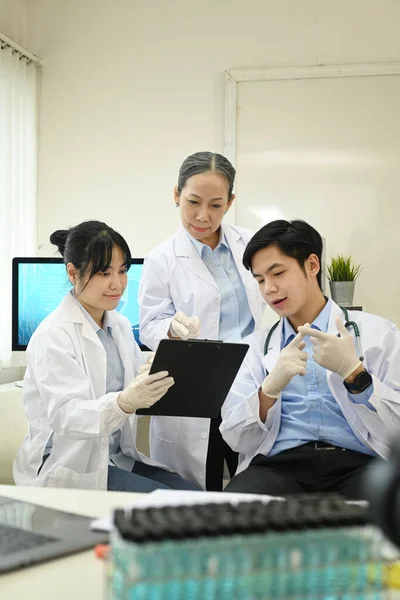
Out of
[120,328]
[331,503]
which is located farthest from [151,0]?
[331,503]

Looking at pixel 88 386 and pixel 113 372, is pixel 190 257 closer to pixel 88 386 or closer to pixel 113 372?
pixel 113 372

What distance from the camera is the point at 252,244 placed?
202cm

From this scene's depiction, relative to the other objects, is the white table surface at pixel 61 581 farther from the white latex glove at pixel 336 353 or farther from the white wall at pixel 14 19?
the white wall at pixel 14 19

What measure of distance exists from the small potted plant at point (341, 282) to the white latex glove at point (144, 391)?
181 cm

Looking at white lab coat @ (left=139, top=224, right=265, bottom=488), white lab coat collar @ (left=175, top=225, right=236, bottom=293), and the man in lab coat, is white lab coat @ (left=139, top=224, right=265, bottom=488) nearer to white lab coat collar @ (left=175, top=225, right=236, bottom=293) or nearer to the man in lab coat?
white lab coat collar @ (left=175, top=225, right=236, bottom=293)

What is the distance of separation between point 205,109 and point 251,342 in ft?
7.00

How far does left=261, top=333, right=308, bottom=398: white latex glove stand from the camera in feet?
5.97

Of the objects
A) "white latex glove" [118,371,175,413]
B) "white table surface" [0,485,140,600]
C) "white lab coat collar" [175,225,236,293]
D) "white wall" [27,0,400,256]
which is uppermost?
"white wall" [27,0,400,256]

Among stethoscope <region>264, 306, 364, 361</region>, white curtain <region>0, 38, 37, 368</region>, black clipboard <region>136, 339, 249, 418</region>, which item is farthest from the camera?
white curtain <region>0, 38, 37, 368</region>

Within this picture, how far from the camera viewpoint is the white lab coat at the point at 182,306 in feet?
7.70

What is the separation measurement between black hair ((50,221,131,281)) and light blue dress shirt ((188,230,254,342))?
0.47 metres

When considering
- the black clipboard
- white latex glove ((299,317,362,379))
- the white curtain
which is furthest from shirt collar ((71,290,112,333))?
the white curtain

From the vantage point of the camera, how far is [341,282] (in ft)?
11.4

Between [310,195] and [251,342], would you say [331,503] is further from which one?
[310,195]
